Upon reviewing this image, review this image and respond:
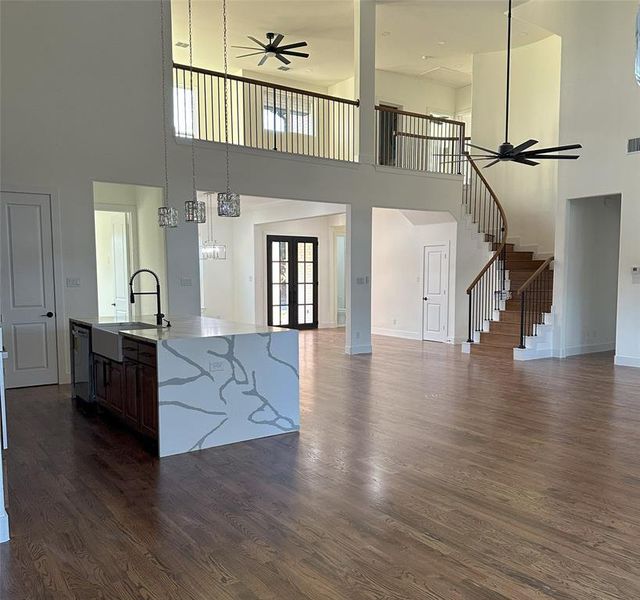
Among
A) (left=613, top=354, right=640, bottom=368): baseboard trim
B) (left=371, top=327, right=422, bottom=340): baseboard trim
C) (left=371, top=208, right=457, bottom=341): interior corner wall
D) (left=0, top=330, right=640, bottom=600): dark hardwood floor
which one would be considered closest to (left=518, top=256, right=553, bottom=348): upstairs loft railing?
(left=613, top=354, right=640, bottom=368): baseboard trim

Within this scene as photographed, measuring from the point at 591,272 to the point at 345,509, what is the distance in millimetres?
7648

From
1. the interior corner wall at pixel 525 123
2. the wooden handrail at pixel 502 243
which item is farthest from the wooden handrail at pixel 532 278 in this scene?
the interior corner wall at pixel 525 123

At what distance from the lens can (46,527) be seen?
9.46ft

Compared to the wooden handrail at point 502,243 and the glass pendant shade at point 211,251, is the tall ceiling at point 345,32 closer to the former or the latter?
the wooden handrail at point 502,243

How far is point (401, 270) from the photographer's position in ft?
38.0

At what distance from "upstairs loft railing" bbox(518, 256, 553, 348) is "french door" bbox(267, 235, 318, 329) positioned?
524cm

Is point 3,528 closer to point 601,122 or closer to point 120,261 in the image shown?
point 120,261

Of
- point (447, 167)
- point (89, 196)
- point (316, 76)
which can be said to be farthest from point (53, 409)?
point (316, 76)

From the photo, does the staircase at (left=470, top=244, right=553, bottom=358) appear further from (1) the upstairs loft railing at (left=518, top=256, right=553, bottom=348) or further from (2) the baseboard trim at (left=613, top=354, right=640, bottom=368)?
(2) the baseboard trim at (left=613, top=354, right=640, bottom=368)

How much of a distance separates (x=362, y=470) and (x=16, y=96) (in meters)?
5.83

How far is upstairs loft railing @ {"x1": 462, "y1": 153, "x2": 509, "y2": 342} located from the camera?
32.0 ft

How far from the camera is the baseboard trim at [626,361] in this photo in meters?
7.82

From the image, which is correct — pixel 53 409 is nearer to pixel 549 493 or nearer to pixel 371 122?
pixel 549 493

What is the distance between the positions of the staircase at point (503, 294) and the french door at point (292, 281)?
4.23 metres
